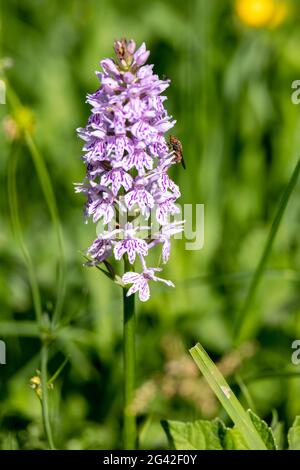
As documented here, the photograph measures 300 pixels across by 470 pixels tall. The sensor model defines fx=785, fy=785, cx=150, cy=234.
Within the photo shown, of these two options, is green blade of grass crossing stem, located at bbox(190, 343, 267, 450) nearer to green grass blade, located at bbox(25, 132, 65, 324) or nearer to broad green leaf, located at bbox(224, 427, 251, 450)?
broad green leaf, located at bbox(224, 427, 251, 450)

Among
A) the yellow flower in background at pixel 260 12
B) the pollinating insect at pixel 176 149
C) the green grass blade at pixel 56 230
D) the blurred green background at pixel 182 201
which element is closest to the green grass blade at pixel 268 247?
the blurred green background at pixel 182 201

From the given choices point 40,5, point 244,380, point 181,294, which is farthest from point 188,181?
point 40,5

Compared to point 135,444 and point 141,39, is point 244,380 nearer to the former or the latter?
point 135,444

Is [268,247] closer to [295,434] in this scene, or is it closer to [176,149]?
[176,149]

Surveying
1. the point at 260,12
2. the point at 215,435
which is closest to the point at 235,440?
the point at 215,435

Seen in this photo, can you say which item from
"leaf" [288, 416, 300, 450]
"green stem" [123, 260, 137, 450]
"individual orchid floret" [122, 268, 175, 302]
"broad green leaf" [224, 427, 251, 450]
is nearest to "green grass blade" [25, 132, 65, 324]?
"green stem" [123, 260, 137, 450]

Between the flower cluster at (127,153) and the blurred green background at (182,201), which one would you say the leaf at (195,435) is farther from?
the flower cluster at (127,153)
